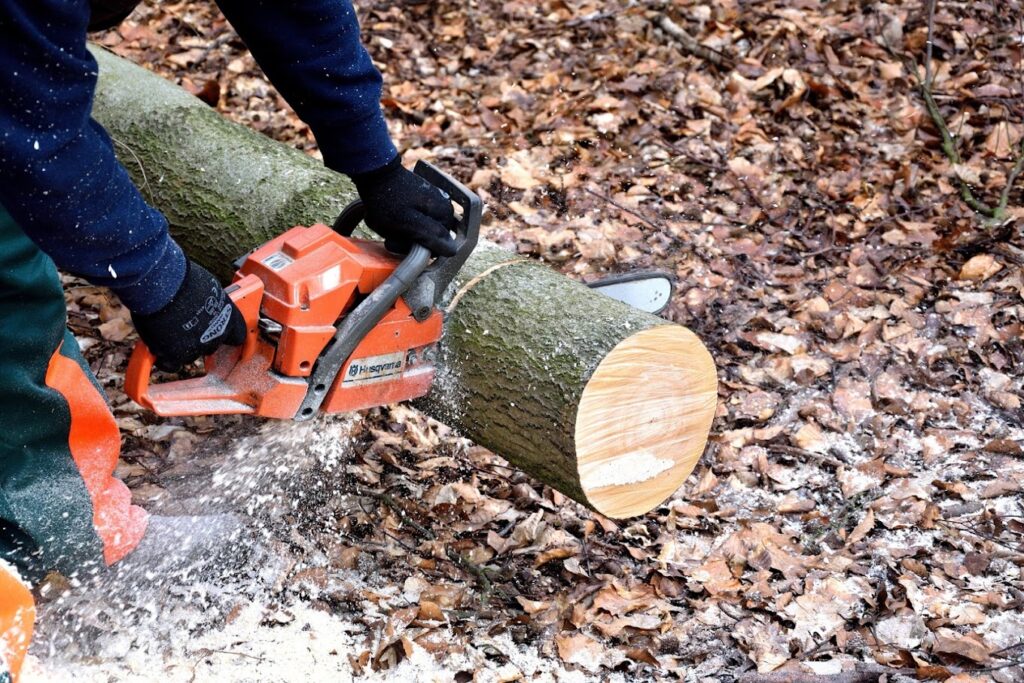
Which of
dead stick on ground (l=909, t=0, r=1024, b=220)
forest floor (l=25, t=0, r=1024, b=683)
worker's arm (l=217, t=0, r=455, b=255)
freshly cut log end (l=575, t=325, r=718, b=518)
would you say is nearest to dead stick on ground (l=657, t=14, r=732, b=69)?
forest floor (l=25, t=0, r=1024, b=683)

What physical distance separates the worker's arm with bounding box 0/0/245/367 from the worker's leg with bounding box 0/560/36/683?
0.66 m

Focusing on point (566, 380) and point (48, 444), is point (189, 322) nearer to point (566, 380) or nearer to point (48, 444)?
point (48, 444)

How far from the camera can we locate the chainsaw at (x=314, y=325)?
2.63 meters

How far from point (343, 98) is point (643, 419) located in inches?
50.0

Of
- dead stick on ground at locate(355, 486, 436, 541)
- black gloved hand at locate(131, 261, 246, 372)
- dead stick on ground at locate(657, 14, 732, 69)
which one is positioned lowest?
dead stick on ground at locate(355, 486, 436, 541)

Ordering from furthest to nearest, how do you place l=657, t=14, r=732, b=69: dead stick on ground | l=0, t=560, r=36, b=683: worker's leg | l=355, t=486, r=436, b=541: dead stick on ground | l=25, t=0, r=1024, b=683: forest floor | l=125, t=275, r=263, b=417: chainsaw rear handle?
l=657, t=14, r=732, b=69: dead stick on ground, l=355, t=486, r=436, b=541: dead stick on ground, l=25, t=0, r=1024, b=683: forest floor, l=125, t=275, r=263, b=417: chainsaw rear handle, l=0, t=560, r=36, b=683: worker's leg

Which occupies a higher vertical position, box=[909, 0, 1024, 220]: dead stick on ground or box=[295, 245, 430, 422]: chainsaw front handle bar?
box=[295, 245, 430, 422]: chainsaw front handle bar

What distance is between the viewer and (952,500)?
11.0 feet

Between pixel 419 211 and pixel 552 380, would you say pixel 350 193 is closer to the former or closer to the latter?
pixel 419 211

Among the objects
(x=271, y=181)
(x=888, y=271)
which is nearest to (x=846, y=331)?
(x=888, y=271)

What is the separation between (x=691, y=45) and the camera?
229 inches

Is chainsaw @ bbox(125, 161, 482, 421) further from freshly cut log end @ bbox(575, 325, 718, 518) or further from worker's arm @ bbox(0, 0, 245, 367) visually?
freshly cut log end @ bbox(575, 325, 718, 518)

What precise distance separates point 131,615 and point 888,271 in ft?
11.2

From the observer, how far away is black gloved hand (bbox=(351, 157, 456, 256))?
2.78 meters
